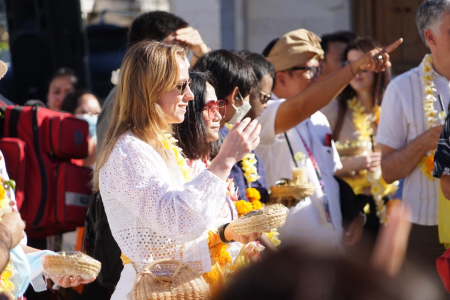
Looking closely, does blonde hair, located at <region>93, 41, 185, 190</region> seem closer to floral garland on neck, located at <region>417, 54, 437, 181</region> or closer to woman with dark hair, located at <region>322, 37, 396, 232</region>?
floral garland on neck, located at <region>417, 54, 437, 181</region>

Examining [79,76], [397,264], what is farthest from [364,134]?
[397,264]

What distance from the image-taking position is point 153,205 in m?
2.50

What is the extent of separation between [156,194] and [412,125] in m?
2.04

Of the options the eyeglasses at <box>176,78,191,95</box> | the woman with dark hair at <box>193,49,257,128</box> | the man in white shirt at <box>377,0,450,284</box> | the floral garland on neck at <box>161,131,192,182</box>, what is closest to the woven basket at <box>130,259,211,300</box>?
the floral garland on neck at <box>161,131,192,182</box>

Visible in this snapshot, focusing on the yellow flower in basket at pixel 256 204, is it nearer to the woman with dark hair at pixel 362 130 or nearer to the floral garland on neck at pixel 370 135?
the woman with dark hair at pixel 362 130

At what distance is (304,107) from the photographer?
4004 mm

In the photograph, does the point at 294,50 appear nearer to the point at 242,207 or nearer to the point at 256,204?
the point at 256,204

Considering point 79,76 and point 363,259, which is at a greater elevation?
point 363,259

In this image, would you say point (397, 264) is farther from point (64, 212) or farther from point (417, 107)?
point (64, 212)

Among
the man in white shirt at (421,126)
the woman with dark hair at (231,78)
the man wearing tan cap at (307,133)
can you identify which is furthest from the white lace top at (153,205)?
the man in white shirt at (421,126)

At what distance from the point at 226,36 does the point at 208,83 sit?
516 centimetres

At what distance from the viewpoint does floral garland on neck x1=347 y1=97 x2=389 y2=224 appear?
514 cm

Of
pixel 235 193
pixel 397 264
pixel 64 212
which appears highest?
pixel 397 264

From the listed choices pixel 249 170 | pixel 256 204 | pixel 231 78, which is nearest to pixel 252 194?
pixel 256 204
